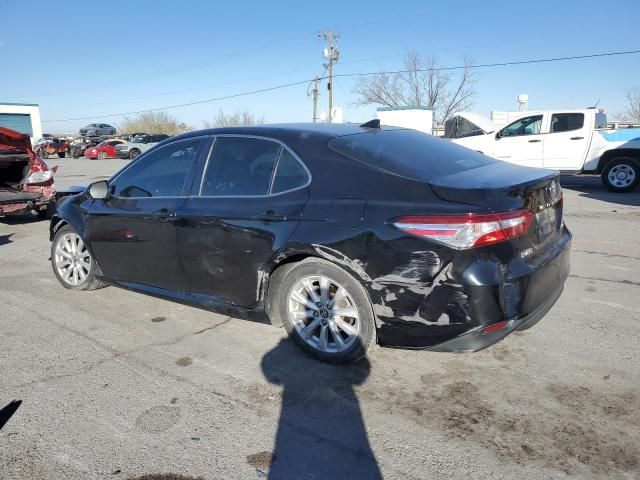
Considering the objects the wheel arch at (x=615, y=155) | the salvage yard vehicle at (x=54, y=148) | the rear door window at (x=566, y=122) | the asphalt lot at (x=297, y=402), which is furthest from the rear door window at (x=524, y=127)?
the salvage yard vehicle at (x=54, y=148)

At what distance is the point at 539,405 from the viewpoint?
2.90m

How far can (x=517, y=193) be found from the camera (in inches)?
117

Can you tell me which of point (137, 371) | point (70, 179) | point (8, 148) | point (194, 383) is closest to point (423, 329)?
point (194, 383)

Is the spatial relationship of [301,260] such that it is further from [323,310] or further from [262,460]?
[262,460]

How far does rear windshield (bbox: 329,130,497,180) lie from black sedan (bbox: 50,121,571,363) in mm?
16

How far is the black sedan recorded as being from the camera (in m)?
2.85

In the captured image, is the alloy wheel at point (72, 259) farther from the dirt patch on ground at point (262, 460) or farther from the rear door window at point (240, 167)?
the dirt patch on ground at point (262, 460)

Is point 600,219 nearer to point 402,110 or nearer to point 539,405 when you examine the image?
point 539,405

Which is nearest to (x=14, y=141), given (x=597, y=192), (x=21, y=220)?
(x=21, y=220)

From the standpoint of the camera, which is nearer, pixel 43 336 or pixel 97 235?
pixel 43 336

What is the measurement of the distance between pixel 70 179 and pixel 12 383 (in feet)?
55.7

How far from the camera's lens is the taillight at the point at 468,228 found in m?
2.78

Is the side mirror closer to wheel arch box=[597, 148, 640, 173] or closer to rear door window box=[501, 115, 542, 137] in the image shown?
rear door window box=[501, 115, 542, 137]

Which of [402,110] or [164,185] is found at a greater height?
[402,110]
